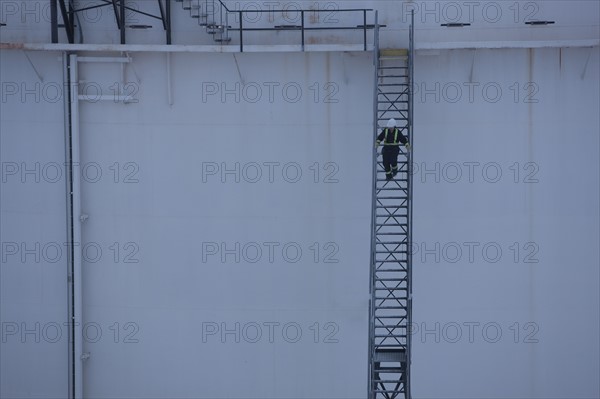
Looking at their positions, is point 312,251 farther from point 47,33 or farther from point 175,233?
point 47,33

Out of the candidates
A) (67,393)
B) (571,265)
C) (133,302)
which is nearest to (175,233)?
(133,302)

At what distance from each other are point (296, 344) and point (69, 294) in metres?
4.38

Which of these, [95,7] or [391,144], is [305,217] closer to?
[391,144]

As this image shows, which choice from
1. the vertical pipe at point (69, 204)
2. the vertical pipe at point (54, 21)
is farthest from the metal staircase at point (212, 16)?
the vertical pipe at point (69, 204)

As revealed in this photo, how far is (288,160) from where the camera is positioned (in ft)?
49.3

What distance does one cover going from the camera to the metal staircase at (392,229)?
1305 centimetres

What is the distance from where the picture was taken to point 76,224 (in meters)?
15.1

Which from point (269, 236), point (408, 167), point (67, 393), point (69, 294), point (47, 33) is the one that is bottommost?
point (67, 393)

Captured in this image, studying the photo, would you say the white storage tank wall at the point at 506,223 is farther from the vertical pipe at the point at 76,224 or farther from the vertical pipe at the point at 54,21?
the vertical pipe at the point at 54,21

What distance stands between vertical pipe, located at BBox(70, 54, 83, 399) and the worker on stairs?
571 cm

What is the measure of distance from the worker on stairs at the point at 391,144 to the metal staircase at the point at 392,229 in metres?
0.13

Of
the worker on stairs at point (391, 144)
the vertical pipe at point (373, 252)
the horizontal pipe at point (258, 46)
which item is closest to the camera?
the vertical pipe at point (373, 252)

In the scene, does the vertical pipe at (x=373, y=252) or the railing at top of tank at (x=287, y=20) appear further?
the railing at top of tank at (x=287, y=20)

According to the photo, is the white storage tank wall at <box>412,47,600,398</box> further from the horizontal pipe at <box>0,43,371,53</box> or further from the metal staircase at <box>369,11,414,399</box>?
the horizontal pipe at <box>0,43,371,53</box>
